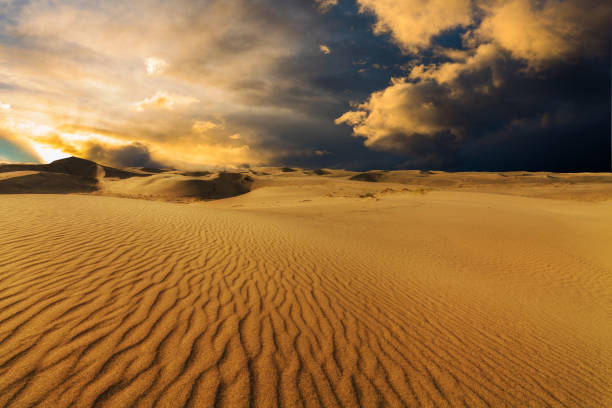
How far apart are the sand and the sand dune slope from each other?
23mm

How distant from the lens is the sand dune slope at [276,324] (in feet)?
8.56

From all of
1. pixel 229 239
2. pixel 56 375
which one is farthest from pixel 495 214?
pixel 56 375

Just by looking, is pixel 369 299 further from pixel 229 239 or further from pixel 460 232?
pixel 460 232

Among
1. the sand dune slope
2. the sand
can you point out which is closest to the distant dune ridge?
the sand

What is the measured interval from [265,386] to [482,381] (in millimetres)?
2584

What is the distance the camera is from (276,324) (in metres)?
3.74

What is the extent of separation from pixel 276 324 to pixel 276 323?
0.09 feet

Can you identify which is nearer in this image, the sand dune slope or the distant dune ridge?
the sand dune slope

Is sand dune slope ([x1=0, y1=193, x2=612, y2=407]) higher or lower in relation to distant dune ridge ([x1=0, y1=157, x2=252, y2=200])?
lower

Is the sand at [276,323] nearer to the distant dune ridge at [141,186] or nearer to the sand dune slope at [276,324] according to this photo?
the sand dune slope at [276,324]

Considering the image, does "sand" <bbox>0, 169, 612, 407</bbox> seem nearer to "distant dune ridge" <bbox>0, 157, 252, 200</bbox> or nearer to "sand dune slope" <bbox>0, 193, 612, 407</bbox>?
"sand dune slope" <bbox>0, 193, 612, 407</bbox>

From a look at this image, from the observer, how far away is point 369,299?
509 cm

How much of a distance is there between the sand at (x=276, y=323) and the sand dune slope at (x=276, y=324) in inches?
0.9

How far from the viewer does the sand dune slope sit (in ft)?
8.56
